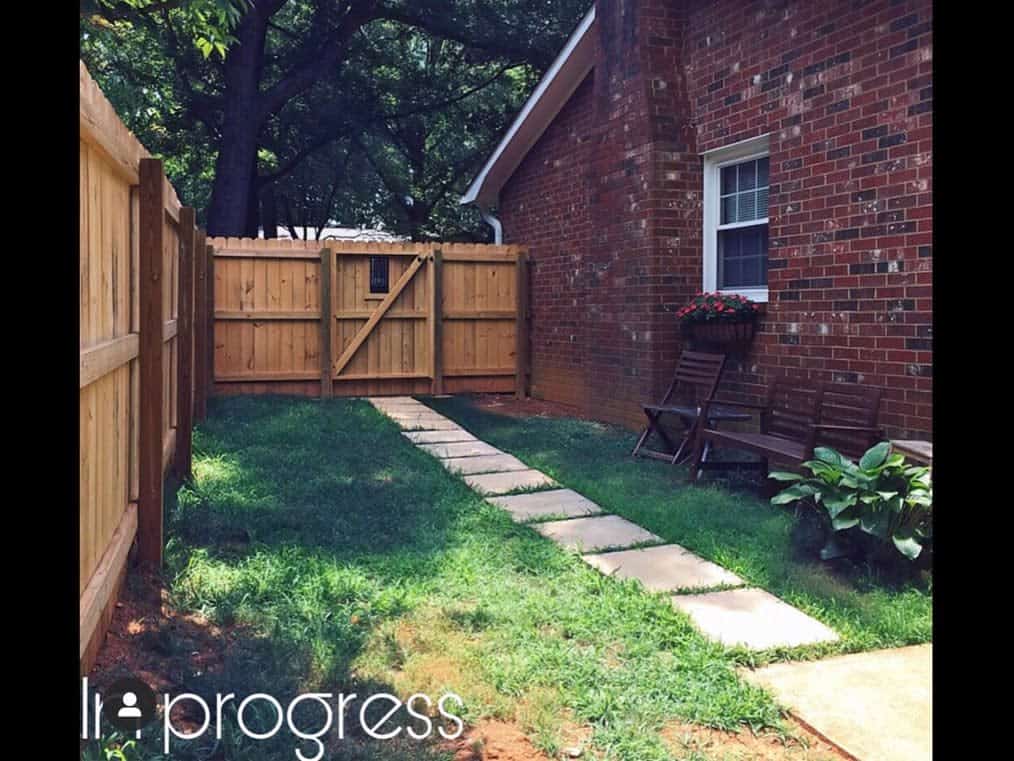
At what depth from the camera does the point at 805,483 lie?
4.77 m

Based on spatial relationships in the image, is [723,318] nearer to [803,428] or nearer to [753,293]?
[753,293]

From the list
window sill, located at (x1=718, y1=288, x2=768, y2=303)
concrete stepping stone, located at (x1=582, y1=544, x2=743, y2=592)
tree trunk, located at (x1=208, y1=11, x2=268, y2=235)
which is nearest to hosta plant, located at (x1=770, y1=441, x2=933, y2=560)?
concrete stepping stone, located at (x1=582, y1=544, x2=743, y2=592)

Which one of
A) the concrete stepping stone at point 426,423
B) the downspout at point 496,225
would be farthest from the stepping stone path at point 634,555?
the downspout at point 496,225

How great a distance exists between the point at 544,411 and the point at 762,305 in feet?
12.2

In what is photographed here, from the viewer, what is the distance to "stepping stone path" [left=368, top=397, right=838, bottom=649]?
368 centimetres

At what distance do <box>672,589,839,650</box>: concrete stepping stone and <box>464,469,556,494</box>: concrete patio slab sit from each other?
2347mm

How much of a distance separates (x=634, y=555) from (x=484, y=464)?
2618 mm

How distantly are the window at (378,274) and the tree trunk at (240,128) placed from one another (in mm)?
4078

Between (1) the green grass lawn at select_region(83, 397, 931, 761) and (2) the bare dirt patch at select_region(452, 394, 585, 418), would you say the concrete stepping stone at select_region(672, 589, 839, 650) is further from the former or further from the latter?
(2) the bare dirt patch at select_region(452, 394, 585, 418)

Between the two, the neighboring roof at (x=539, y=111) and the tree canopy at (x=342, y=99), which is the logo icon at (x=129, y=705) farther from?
the tree canopy at (x=342, y=99)

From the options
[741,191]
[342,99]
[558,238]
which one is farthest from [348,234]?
[741,191]
